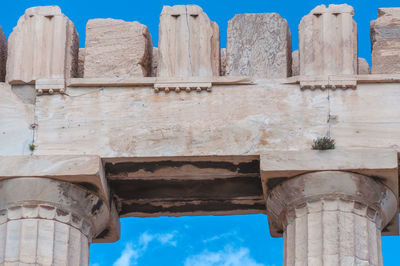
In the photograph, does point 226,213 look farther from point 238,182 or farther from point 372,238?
point 372,238

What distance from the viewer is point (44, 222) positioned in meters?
18.3

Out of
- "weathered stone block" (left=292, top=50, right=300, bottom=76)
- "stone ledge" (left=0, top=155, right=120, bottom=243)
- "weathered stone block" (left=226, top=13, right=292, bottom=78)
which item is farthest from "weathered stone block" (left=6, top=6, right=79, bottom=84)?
"weathered stone block" (left=292, top=50, right=300, bottom=76)

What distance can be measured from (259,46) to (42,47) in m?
2.80

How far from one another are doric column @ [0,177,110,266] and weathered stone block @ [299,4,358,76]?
325 cm

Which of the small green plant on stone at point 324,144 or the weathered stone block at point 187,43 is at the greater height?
the weathered stone block at point 187,43

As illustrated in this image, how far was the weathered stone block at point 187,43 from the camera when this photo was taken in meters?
19.2

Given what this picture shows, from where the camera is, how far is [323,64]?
750 inches

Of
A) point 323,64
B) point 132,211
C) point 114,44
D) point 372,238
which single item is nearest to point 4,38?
point 114,44

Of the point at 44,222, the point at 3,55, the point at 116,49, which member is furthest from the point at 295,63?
the point at 44,222

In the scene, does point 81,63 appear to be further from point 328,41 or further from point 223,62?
point 328,41

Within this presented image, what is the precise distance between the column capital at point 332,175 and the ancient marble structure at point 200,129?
17 mm

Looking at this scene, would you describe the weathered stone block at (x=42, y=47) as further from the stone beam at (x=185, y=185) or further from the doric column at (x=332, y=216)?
the doric column at (x=332, y=216)

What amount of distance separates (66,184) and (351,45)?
403 centimetres

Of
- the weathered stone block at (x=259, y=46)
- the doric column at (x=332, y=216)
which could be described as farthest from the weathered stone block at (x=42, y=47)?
the doric column at (x=332, y=216)
